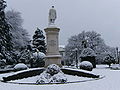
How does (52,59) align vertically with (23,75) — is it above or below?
above

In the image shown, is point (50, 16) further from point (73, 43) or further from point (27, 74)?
point (73, 43)

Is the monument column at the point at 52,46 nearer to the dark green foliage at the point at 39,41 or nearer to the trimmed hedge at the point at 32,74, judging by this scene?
the trimmed hedge at the point at 32,74

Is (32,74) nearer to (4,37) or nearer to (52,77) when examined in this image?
(52,77)

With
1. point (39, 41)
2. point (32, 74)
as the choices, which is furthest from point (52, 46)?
point (39, 41)

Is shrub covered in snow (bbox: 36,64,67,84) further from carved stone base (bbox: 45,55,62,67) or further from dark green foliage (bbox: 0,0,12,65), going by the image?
dark green foliage (bbox: 0,0,12,65)

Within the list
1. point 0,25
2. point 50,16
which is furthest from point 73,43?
point 50,16

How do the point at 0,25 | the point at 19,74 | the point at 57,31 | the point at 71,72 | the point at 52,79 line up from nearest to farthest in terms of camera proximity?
the point at 52,79 → the point at 19,74 → the point at 71,72 → the point at 57,31 → the point at 0,25

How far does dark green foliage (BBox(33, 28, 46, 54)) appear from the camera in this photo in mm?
51375

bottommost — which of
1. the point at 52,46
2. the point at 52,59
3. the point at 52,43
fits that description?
the point at 52,59

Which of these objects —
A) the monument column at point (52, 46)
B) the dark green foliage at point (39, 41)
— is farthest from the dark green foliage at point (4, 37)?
the dark green foliage at point (39, 41)

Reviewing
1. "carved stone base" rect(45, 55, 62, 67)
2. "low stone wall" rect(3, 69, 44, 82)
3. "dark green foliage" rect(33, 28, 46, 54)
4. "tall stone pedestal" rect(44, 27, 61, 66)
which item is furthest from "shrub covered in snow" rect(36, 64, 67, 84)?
"dark green foliage" rect(33, 28, 46, 54)

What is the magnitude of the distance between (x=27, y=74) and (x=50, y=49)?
358cm

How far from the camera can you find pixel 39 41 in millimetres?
52688

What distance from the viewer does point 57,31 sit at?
1991cm
